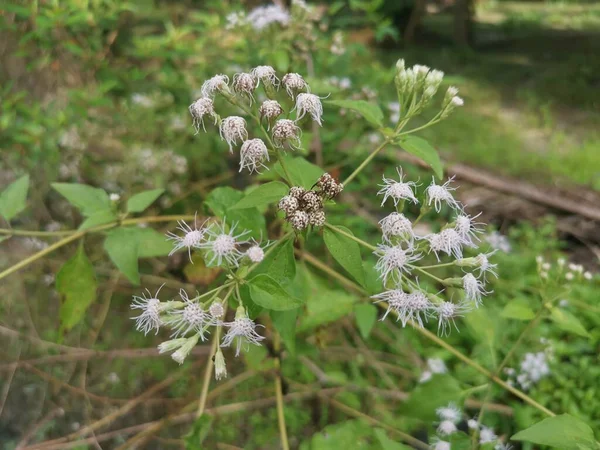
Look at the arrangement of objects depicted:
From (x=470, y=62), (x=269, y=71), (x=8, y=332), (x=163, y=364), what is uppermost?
(x=269, y=71)

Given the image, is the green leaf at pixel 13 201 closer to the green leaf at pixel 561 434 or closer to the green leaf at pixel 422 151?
the green leaf at pixel 422 151

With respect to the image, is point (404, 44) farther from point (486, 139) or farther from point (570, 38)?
point (486, 139)

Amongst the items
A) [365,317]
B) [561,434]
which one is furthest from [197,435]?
[561,434]

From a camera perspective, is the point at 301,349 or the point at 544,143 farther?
the point at 544,143

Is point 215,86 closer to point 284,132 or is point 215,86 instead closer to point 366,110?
point 284,132

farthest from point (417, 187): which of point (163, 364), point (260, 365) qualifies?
point (163, 364)

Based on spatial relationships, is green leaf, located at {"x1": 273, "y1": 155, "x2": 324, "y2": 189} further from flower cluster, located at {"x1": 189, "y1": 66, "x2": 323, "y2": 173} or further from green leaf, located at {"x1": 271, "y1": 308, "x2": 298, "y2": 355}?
green leaf, located at {"x1": 271, "y1": 308, "x2": 298, "y2": 355}
